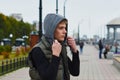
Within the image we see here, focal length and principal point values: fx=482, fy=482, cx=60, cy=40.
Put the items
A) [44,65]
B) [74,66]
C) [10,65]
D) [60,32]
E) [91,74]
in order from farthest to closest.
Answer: [10,65] < [91,74] < [74,66] < [60,32] < [44,65]

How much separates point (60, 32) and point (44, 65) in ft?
1.30

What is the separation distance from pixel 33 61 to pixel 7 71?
61.4ft

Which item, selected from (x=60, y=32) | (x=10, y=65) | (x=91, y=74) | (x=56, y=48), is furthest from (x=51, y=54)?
(x=10, y=65)

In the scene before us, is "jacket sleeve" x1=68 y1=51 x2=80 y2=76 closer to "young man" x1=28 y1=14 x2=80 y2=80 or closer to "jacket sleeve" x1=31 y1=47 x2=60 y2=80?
"young man" x1=28 y1=14 x2=80 y2=80

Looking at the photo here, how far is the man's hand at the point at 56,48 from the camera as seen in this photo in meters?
4.82

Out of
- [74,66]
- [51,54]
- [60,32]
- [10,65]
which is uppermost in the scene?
[60,32]

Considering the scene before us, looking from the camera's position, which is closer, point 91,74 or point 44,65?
point 44,65

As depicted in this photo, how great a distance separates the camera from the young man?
4.78 m

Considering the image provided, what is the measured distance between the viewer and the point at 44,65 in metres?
4.81

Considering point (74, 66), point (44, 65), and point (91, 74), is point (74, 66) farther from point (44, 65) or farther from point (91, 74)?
point (91, 74)

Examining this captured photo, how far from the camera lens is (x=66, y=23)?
509 centimetres

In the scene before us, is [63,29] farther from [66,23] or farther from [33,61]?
[33,61]

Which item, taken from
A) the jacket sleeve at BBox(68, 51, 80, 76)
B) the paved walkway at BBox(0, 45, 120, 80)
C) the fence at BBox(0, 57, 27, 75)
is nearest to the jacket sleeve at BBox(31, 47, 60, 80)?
the jacket sleeve at BBox(68, 51, 80, 76)

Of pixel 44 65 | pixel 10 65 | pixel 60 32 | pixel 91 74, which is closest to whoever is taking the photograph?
pixel 44 65
